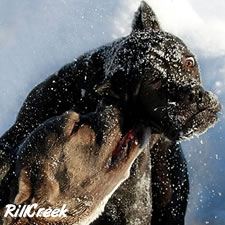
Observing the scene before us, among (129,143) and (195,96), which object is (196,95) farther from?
(129,143)

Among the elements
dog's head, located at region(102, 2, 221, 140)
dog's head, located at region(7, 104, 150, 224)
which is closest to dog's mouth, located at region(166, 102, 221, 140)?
dog's head, located at region(102, 2, 221, 140)

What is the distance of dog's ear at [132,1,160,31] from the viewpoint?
2525 mm

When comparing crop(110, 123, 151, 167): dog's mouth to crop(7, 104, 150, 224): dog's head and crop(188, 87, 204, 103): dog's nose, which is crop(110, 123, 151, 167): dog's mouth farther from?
crop(188, 87, 204, 103): dog's nose

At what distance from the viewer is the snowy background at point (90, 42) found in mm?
3738

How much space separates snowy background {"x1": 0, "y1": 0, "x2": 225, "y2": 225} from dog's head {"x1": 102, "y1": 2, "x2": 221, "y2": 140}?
1.59 metres

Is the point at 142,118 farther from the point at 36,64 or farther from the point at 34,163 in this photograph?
the point at 36,64

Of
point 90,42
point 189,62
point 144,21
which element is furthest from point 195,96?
point 90,42

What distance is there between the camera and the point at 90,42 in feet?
14.9

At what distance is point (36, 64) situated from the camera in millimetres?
4766

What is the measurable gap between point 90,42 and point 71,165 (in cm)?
299

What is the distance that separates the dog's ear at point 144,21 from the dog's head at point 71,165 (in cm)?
84

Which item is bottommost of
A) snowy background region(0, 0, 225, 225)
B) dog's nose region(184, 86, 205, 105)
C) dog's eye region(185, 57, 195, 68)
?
dog's nose region(184, 86, 205, 105)

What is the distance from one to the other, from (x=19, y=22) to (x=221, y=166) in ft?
7.80

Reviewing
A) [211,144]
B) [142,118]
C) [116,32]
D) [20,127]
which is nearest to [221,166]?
[211,144]
